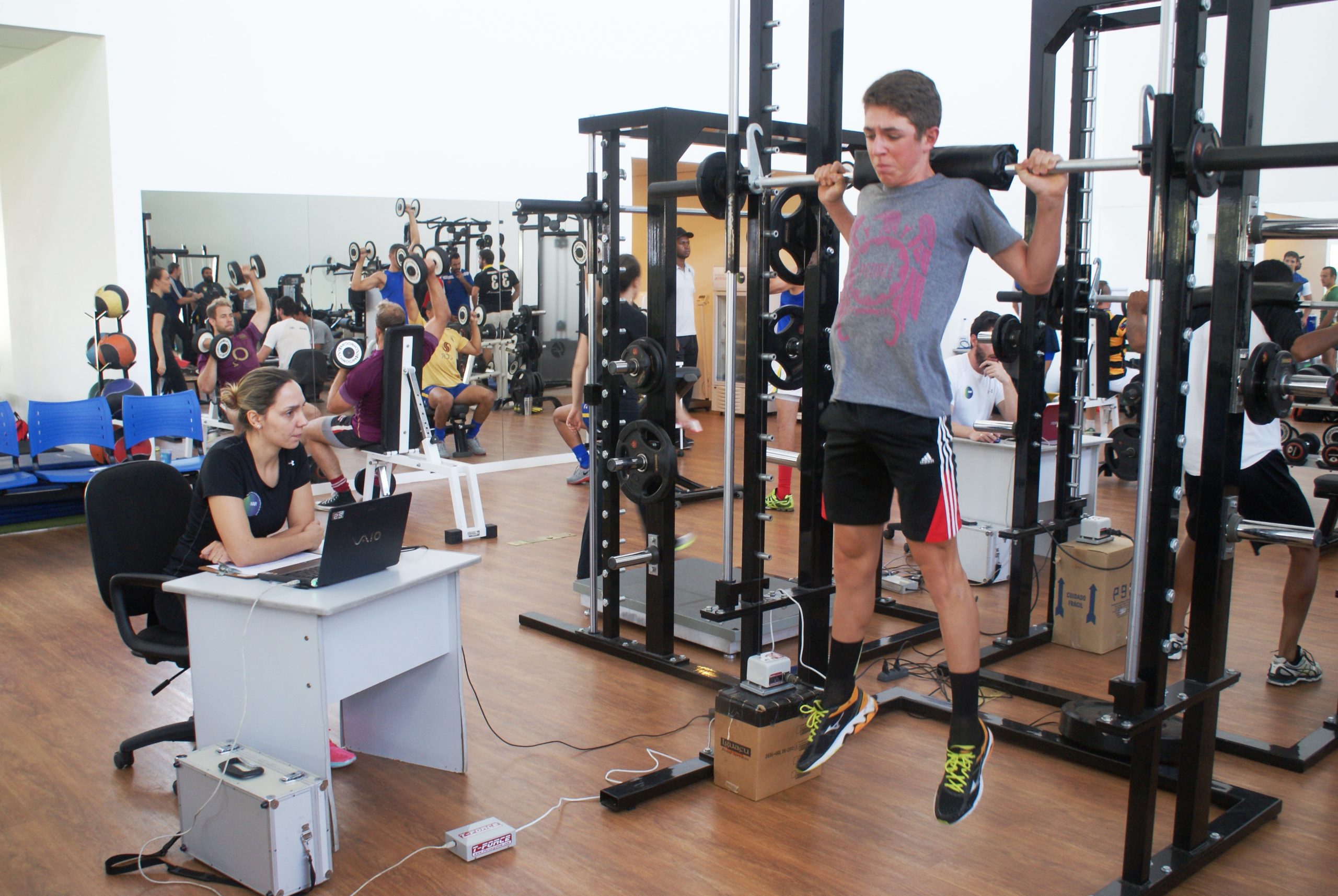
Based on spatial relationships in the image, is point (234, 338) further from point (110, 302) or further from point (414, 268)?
point (414, 268)

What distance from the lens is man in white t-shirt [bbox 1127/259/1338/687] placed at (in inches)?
124

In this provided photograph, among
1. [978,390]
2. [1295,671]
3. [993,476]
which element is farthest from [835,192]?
Answer: [978,390]

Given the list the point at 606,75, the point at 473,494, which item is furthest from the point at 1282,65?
the point at 473,494

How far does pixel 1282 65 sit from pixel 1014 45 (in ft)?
8.64

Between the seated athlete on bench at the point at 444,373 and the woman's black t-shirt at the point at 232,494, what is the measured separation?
3.57 meters

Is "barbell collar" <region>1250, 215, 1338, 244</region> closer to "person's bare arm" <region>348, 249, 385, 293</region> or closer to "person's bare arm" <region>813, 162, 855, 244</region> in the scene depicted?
"person's bare arm" <region>813, 162, 855, 244</region>

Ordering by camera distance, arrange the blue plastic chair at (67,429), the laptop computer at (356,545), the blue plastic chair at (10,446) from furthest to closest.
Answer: the blue plastic chair at (67,429) → the blue plastic chair at (10,446) → the laptop computer at (356,545)

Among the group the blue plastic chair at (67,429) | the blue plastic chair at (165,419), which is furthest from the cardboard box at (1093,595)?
the blue plastic chair at (67,429)

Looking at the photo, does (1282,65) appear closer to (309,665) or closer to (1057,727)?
(1057,727)

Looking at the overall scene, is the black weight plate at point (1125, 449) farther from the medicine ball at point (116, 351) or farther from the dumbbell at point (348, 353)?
the medicine ball at point (116, 351)

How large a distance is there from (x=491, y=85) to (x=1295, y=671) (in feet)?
23.8

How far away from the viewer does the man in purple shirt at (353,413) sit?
5.82 meters

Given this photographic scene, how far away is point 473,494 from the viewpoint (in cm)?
599

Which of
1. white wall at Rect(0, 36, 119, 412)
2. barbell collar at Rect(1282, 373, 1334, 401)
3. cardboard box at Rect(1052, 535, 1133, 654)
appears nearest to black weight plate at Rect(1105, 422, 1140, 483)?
cardboard box at Rect(1052, 535, 1133, 654)
